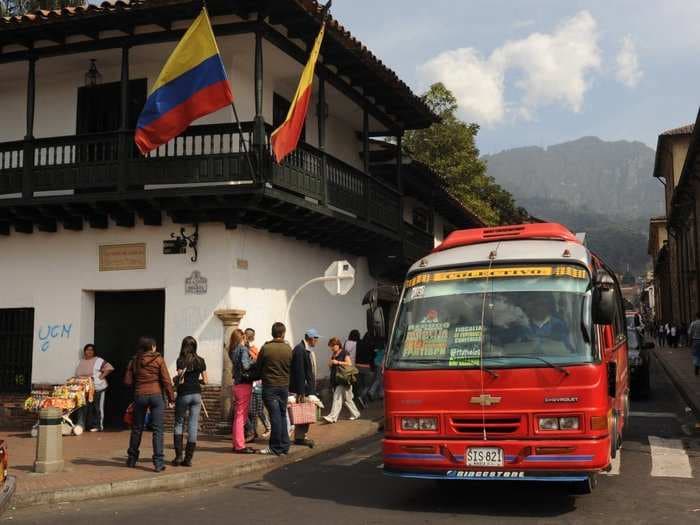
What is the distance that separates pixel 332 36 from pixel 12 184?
6.63 metres

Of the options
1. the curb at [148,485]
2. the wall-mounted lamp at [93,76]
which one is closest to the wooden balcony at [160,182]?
the wall-mounted lamp at [93,76]

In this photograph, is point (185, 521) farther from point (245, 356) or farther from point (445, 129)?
point (445, 129)

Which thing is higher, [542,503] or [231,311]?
[231,311]

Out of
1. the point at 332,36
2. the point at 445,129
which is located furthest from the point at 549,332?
the point at 445,129

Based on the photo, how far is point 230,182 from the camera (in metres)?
12.3

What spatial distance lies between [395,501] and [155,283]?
24.1ft

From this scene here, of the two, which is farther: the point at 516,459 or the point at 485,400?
the point at 485,400

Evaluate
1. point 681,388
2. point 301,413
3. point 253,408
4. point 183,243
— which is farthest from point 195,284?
point 681,388

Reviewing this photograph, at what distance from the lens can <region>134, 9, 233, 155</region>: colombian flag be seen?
11383mm

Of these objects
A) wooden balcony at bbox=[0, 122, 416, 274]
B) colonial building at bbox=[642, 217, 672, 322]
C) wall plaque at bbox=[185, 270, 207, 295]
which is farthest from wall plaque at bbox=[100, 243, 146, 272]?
colonial building at bbox=[642, 217, 672, 322]

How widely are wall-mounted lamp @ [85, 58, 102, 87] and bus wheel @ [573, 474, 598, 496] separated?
37.4ft

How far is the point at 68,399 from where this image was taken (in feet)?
40.8

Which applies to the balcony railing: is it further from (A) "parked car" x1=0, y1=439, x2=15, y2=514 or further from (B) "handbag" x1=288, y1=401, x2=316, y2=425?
(A) "parked car" x1=0, y1=439, x2=15, y2=514

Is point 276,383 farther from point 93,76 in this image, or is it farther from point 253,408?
point 93,76
